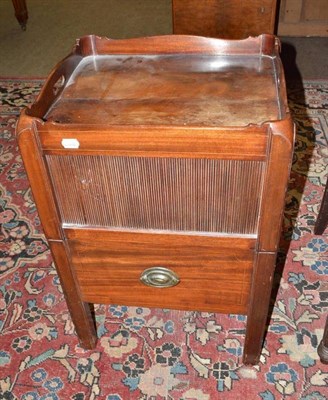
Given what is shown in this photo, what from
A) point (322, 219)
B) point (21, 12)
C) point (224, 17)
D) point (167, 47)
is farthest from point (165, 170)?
point (21, 12)

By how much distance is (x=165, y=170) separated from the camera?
3.31 ft

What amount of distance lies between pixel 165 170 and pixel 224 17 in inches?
64.8

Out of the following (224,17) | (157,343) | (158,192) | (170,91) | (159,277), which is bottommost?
(157,343)

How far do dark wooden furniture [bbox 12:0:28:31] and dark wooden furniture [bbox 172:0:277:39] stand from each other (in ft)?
5.75

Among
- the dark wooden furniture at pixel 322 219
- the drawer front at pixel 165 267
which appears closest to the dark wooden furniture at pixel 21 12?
the dark wooden furniture at pixel 322 219

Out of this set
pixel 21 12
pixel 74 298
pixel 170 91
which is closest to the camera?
pixel 170 91

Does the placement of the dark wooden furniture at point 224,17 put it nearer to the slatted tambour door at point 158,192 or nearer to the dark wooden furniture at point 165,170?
the dark wooden furniture at point 165,170

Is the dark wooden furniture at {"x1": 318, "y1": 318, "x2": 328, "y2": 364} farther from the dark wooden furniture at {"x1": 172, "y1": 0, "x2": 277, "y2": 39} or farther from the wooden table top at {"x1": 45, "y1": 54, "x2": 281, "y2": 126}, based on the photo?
the dark wooden furniture at {"x1": 172, "y1": 0, "x2": 277, "y2": 39}

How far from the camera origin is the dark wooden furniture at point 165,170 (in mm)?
961

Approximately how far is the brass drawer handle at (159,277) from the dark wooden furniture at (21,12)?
308cm

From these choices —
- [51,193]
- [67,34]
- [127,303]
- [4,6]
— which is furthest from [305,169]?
[4,6]

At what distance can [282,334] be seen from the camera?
151cm

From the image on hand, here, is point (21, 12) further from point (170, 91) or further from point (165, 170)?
point (165, 170)

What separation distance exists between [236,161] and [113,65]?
0.54 metres
